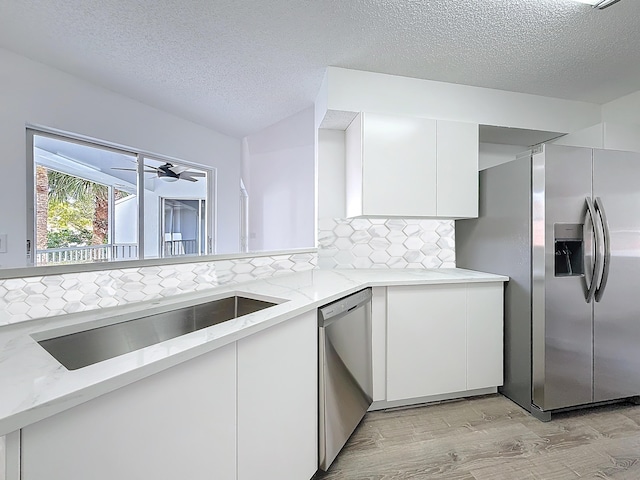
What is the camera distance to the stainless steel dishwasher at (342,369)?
1490mm

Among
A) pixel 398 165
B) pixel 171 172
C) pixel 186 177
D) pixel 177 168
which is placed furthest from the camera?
pixel 186 177

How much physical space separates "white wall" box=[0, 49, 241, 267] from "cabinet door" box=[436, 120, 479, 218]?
93.3 inches

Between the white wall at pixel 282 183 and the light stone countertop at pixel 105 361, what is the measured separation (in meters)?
2.17

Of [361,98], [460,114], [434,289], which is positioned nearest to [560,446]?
[434,289]

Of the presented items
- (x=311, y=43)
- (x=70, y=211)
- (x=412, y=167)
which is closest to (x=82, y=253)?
(x=70, y=211)

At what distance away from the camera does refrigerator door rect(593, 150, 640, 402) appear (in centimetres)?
209

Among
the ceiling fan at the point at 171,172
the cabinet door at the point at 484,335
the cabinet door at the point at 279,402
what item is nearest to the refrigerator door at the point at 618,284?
the cabinet door at the point at 484,335

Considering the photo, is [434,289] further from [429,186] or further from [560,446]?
[560,446]

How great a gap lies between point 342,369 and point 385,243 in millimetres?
1426

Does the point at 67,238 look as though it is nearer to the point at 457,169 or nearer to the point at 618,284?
the point at 457,169

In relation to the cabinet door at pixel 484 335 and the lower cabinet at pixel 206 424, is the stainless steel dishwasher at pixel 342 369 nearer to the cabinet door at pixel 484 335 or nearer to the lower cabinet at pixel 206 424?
the lower cabinet at pixel 206 424

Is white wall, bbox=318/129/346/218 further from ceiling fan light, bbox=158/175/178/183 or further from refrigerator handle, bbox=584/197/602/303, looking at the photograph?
refrigerator handle, bbox=584/197/602/303

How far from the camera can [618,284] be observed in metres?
2.11

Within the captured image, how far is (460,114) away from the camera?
2619mm
